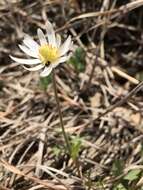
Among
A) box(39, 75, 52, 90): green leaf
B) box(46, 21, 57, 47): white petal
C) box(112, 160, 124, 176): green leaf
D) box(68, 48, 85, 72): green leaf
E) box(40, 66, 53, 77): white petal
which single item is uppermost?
box(46, 21, 57, 47): white petal

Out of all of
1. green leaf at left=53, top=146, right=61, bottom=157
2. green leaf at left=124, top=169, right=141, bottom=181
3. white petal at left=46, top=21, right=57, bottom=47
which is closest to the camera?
white petal at left=46, top=21, right=57, bottom=47

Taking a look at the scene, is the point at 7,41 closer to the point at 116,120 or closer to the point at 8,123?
the point at 8,123

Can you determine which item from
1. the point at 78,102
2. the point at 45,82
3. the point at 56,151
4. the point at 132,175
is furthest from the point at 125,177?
the point at 45,82

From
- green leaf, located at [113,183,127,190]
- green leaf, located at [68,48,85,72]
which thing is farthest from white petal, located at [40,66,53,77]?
green leaf, located at [68,48,85,72]

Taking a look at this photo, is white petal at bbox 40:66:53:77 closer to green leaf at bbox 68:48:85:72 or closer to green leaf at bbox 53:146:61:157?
green leaf at bbox 53:146:61:157

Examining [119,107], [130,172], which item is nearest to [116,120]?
[119,107]

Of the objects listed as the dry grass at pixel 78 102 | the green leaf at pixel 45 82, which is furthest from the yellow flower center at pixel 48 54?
the green leaf at pixel 45 82
